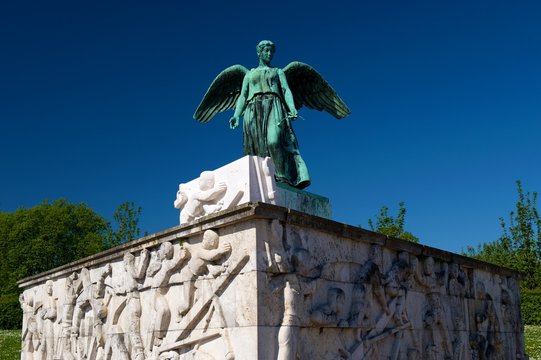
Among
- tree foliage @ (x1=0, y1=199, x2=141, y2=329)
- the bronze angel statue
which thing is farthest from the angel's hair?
tree foliage @ (x1=0, y1=199, x2=141, y2=329)

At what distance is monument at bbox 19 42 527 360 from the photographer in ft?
22.9

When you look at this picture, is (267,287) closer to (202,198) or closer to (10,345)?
(202,198)

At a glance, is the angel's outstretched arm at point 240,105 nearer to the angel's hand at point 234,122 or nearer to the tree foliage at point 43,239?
the angel's hand at point 234,122

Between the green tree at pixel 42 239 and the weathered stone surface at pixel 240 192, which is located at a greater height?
the green tree at pixel 42 239

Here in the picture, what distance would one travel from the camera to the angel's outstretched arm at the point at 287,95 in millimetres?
10004

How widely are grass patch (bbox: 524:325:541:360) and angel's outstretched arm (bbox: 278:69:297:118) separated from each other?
1018 cm

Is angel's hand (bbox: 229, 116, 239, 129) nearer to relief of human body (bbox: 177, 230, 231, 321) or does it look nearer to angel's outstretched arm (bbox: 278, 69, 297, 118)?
angel's outstretched arm (bbox: 278, 69, 297, 118)

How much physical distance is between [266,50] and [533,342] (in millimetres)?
12849

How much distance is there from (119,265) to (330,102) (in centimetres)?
497

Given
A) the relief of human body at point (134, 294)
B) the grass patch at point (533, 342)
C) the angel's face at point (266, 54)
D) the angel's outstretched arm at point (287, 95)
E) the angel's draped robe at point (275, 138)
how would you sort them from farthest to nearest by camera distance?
the grass patch at point (533, 342)
the angel's face at point (266, 54)
the angel's outstretched arm at point (287, 95)
the angel's draped robe at point (275, 138)
the relief of human body at point (134, 294)

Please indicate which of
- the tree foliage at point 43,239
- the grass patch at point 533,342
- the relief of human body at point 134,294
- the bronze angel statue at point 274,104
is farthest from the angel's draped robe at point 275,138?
the tree foliage at point 43,239

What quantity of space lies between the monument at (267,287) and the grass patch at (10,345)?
6.45 m

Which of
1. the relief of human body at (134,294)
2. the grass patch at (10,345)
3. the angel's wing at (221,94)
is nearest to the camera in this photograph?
the relief of human body at (134,294)

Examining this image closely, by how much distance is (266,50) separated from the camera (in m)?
10.5
